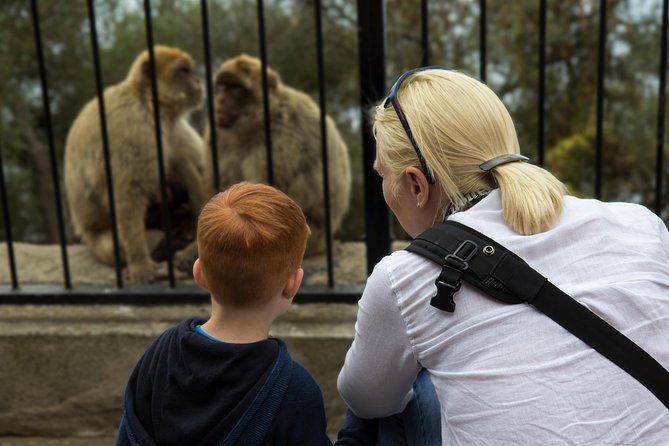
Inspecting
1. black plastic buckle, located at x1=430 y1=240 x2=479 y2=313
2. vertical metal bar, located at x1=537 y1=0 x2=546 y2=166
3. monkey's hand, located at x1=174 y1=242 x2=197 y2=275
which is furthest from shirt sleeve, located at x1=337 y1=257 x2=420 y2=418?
monkey's hand, located at x1=174 y1=242 x2=197 y2=275

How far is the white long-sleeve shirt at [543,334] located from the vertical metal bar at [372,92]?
4.70 feet

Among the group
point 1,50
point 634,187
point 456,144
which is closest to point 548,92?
point 634,187

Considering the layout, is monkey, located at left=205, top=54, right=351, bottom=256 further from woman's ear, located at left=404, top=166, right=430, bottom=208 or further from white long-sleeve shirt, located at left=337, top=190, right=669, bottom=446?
white long-sleeve shirt, located at left=337, top=190, right=669, bottom=446

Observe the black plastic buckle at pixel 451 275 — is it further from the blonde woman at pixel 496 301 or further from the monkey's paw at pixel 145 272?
the monkey's paw at pixel 145 272

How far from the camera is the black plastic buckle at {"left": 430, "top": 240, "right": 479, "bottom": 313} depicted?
156cm

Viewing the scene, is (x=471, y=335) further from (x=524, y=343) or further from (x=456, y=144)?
(x=456, y=144)

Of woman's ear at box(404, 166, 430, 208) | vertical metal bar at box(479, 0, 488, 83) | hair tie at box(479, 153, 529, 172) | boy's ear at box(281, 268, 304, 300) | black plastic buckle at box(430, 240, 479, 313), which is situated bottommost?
boy's ear at box(281, 268, 304, 300)

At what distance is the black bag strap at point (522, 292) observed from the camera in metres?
1.51

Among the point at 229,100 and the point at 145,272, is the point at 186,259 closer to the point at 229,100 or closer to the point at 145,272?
the point at 145,272

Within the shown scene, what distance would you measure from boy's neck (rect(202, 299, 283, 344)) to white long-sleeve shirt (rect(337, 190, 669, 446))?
0.25 metres

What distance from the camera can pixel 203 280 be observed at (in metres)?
1.81

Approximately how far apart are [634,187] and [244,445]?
37.4 ft

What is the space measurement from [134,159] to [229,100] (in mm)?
907

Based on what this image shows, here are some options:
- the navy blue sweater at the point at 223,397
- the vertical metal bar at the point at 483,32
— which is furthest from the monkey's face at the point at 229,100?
the navy blue sweater at the point at 223,397
